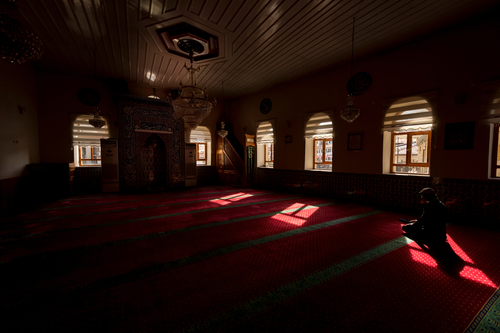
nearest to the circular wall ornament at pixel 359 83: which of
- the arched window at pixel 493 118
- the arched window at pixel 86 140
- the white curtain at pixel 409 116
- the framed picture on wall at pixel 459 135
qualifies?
the white curtain at pixel 409 116

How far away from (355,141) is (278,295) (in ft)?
14.4

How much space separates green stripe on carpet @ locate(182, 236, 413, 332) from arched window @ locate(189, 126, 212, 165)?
7007mm

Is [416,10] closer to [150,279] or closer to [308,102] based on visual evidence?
[308,102]

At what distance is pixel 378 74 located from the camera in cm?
461

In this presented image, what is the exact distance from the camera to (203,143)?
8.70 metres

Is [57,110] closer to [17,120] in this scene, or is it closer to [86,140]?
[86,140]

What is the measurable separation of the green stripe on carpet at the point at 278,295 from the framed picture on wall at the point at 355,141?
9.92 feet

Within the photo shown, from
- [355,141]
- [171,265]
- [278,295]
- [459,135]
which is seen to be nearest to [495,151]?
[459,135]

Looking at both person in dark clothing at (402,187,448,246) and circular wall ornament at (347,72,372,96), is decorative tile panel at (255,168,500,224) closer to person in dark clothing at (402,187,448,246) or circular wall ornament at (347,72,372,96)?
person in dark clothing at (402,187,448,246)

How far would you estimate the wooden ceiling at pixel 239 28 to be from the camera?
3.19 meters

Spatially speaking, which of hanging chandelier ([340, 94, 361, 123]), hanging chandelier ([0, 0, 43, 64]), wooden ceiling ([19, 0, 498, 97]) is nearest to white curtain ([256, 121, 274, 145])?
wooden ceiling ([19, 0, 498, 97])

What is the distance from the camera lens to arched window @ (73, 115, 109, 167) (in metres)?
6.20

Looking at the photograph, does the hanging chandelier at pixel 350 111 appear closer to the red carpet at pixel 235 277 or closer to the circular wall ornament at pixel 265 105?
the red carpet at pixel 235 277

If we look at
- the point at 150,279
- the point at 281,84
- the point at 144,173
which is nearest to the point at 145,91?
the point at 144,173
